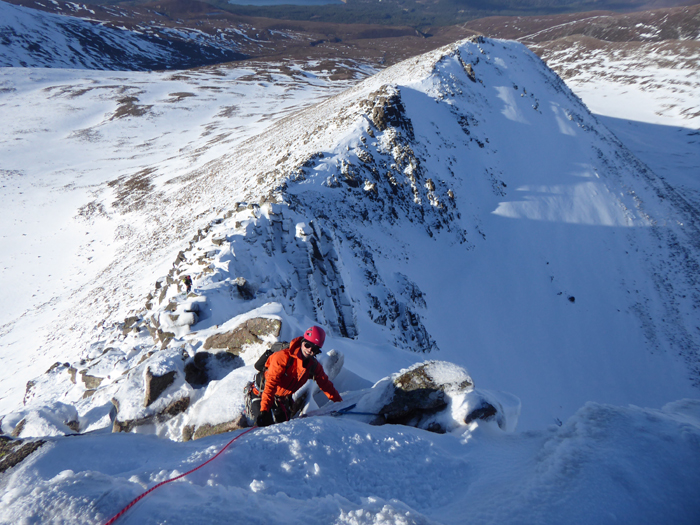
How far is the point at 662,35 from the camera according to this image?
12706 cm

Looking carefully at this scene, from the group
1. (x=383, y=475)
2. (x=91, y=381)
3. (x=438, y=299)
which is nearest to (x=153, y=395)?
(x=91, y=381)

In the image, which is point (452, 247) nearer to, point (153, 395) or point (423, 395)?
point (423, 395)

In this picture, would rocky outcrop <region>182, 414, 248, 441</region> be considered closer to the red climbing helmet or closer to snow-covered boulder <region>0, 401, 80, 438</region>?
the red climbing helmet

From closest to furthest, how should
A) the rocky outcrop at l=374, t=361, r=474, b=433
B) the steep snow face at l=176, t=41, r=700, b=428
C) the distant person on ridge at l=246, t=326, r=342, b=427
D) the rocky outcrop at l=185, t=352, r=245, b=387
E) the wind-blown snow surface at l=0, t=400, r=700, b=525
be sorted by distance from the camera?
the wind-blown snow surface at l=0, t=400, r=700, b=525 → the distant person on ridge at l=246, t=326, r=342, b=427 → the rocky outcrop at l=374, t=361, r=474, b=433 → the rocky outcrop at l=185, t=352, r=245, b=387 → the steep snow face at l=176, t=41, r=700, b=428

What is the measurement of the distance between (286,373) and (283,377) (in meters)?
0.08

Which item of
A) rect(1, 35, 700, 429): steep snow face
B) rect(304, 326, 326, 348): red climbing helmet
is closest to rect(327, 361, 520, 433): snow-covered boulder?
rect(304, 326, 326, 348): red climbing helmet

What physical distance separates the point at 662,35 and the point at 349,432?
19386 centimetres

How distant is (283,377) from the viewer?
5.54m

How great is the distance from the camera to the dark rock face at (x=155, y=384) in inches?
245

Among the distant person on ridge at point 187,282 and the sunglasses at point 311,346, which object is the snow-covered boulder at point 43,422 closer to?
the distant person on ridge at point 187,282

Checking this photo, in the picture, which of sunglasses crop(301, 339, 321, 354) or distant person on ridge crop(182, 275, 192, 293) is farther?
distant person on ridge crop(182, 275, 192, 293)

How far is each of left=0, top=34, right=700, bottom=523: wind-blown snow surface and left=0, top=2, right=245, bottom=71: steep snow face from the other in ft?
369

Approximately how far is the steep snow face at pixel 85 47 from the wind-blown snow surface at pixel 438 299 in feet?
369

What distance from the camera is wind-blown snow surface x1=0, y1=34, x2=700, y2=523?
347cm
